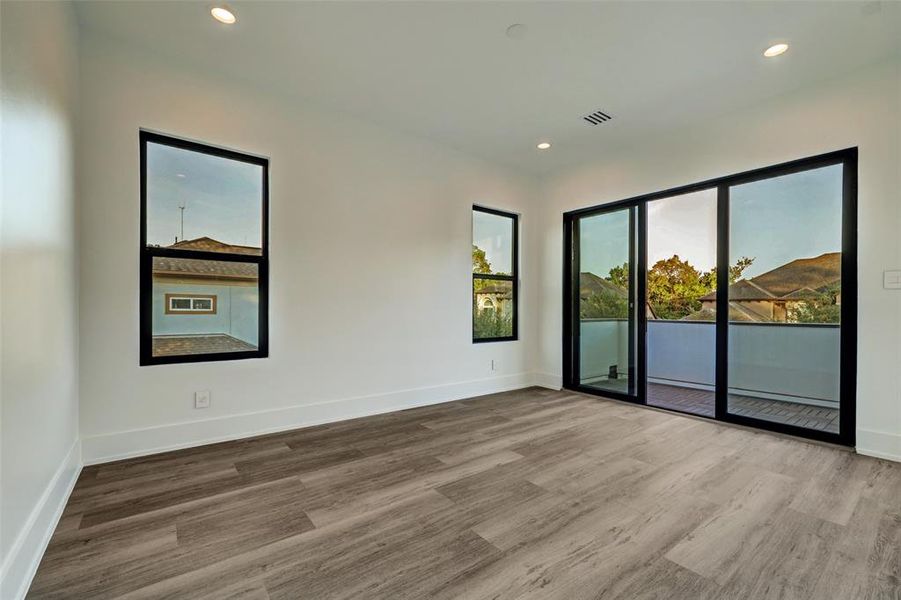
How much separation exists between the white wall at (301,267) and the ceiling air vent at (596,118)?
1392mm

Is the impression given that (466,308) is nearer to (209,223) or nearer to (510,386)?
(510,386)

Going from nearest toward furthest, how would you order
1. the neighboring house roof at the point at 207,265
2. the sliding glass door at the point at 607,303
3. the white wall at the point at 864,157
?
the white wall at the point at 864,157
the neighboring house roof at the point at 207,265
the sliding glass door at the point at 607,303

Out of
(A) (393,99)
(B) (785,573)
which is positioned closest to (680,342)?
(B) (785,573)

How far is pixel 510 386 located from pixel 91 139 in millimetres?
4632

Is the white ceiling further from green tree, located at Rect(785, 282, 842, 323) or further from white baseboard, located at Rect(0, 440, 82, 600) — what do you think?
white baseboard, located at Rect(0, 440, 82, 600)

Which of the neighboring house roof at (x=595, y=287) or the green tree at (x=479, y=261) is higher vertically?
the green tree at (x=479, y=261)

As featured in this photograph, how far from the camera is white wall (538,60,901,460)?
2855 mm

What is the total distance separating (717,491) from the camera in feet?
7.59

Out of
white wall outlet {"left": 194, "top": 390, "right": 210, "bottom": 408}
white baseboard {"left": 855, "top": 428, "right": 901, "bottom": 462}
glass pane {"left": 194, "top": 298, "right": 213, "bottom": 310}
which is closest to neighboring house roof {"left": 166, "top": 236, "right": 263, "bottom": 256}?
glass pane {"left": 194, "top": 298, "right": 213, "bottom": 310}

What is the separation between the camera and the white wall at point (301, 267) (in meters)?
2.71

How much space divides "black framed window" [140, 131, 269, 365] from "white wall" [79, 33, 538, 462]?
96 millimetres

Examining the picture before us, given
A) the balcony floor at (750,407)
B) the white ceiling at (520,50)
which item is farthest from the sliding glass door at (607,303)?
the white ceiling at (520,50)

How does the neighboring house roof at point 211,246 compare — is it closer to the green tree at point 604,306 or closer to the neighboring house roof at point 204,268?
the neighboring house roof at point 204,268

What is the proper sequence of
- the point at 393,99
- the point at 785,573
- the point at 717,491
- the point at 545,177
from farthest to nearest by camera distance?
1. the point at 545,177
2. the point at 393,99
3. the point at 717,491
4. the point at 785,573
